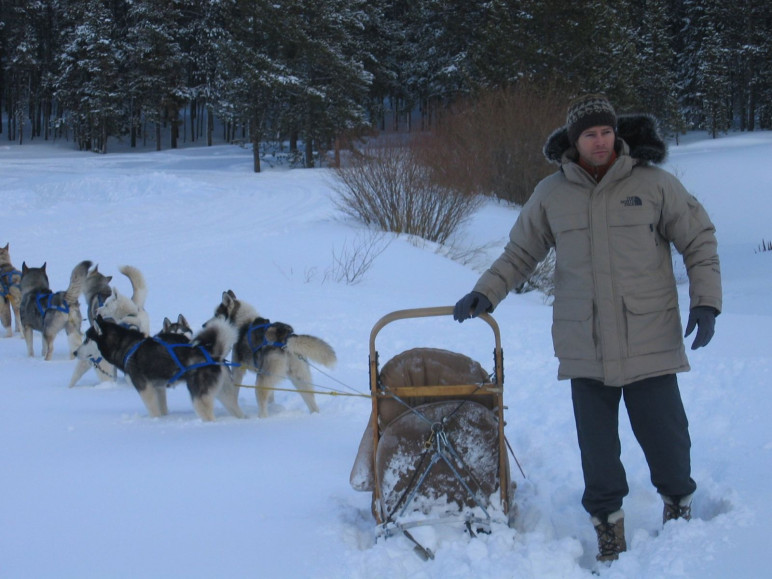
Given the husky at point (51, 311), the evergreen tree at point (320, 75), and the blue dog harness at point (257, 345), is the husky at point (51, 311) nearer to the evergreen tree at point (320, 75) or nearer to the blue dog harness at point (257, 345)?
the blue dog harness at point (257, 345)

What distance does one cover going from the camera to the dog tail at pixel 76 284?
7465 millimetres

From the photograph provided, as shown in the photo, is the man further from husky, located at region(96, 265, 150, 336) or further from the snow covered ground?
husky, located at region(96, 265, 150, 336)

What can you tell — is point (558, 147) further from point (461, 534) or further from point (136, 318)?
point (136, 318)

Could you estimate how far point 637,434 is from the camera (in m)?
2.88

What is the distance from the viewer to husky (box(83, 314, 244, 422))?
5.13 metres

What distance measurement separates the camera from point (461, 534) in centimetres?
291

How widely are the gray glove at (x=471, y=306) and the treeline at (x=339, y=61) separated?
14.6 meters

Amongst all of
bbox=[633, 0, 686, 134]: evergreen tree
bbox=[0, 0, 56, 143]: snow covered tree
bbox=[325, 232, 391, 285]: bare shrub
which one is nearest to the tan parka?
bbox=[325, 232, 391, 285]: bare shrub

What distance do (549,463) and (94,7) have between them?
40569 millimetres

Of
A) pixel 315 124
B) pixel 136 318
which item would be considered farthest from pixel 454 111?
pixel 136 318

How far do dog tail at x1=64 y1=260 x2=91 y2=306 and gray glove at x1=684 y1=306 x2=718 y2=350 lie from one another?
6387 millimetres

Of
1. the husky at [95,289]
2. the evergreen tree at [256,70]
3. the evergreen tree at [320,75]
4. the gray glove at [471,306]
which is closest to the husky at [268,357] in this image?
the gray glove at [471,306]

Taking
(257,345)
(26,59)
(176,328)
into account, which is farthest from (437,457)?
(26,59)

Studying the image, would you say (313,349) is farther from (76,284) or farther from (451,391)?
(76,284)
